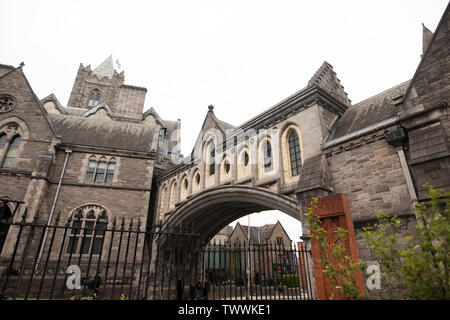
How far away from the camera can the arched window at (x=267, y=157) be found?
1162 cm

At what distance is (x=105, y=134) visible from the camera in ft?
68.2

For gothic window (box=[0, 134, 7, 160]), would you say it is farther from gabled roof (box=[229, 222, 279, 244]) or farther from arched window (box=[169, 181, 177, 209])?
gabled roof (box=[229, 222, 279, 244])

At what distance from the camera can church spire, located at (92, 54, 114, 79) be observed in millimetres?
46059

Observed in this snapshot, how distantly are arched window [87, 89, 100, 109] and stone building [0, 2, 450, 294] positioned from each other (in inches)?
707

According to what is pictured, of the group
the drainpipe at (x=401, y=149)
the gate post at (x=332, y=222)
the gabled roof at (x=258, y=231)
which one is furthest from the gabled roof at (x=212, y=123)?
the gabled roof at (x=258, y=231)

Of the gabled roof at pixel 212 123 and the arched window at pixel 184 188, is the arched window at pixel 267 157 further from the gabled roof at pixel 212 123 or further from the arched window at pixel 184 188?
the arched window at pixel 184 188

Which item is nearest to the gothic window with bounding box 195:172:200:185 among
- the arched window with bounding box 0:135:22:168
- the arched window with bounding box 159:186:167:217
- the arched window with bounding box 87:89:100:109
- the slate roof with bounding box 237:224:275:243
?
the arched window with bounding box 159:186:167:217

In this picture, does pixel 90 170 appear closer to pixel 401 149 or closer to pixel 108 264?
pixel 108 264

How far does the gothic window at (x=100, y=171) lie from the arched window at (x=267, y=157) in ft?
39.7

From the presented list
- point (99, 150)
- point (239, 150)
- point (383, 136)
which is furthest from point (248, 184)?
point (99, 150)

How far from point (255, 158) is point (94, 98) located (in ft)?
126

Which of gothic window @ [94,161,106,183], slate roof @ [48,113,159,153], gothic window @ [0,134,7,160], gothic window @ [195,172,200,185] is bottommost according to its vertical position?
gothic window @ [195,172,200,185]

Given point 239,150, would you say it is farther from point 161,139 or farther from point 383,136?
point 161,139

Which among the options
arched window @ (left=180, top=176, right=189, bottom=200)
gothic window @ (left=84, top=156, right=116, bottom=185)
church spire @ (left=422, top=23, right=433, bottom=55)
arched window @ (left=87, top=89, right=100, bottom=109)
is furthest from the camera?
arched window @ (left=87, top=89, right=100, bottom=109)
